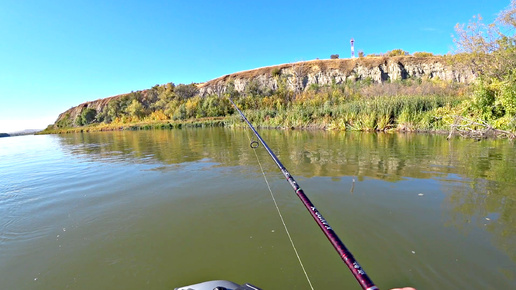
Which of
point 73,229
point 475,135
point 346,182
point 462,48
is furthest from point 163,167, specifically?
point 462,48

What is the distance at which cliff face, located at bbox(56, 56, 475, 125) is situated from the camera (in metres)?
48.1

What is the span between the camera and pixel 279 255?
100 inches

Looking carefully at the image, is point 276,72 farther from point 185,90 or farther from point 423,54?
point 423,54

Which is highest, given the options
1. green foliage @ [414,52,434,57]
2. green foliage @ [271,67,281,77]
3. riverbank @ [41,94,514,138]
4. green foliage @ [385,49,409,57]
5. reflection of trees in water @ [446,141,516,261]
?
green foliage @ [385,49,409,57]

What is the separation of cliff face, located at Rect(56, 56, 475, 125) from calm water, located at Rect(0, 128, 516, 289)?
135ft

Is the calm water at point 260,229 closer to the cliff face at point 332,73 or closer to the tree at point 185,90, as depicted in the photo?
the cliff face at point 332,73

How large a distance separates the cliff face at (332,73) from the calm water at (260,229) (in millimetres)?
41157

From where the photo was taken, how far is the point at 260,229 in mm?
3105

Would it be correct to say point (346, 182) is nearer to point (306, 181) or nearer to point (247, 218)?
point (306, 181)

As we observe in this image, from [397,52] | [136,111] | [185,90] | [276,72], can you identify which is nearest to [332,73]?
[276,72]

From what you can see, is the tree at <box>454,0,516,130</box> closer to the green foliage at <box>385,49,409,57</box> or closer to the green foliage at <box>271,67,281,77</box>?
the green foliage at <box>271,67,281,77</box>

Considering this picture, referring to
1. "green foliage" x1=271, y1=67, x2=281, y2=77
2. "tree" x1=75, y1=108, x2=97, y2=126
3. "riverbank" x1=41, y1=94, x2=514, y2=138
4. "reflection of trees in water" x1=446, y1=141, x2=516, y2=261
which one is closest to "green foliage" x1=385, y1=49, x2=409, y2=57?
"green foliage" x1=271, y1=67, x2=281, y2=77

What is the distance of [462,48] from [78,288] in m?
16.4

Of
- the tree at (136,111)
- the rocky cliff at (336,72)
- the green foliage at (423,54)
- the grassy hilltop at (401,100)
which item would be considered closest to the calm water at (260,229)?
the grassy hilltop at (401,100)
